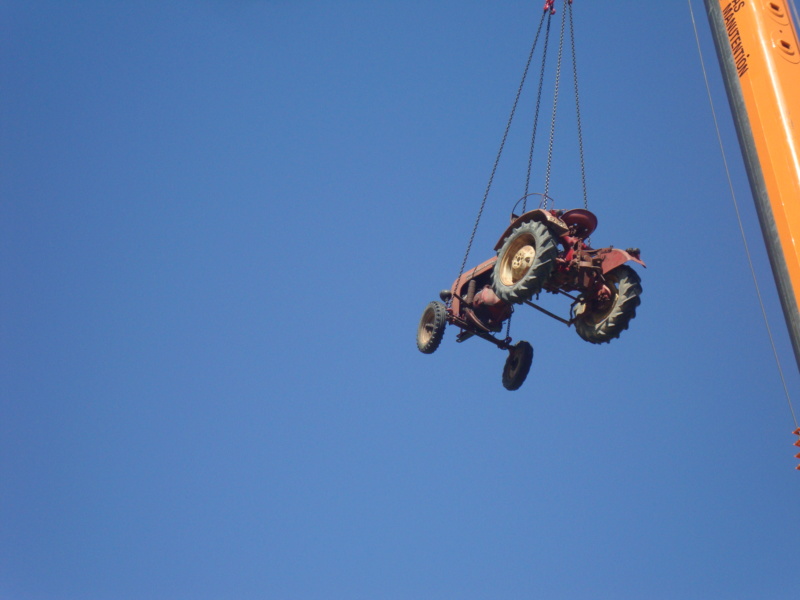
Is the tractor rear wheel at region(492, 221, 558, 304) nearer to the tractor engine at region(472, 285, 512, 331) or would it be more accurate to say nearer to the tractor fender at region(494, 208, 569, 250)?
the tractor fender at region(494, 208, 569, 250)

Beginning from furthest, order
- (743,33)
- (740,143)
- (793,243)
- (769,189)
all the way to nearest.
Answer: (743,33) → (740,143) → (769,189) → (793,243)

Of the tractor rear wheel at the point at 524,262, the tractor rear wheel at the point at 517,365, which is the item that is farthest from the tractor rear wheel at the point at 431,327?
the tractor rear wheel at the point at 524,262

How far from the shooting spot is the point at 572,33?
18.9m

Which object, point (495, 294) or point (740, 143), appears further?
point (495, 294)

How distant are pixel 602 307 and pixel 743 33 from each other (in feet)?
16.1

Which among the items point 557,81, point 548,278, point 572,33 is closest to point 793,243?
point 548,278

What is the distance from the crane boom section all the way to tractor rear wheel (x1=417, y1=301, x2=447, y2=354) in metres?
6.66

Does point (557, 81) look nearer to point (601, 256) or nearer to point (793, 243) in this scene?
point (601, 256)

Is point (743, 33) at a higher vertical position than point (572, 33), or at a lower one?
lower

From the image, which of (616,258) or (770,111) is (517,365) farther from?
(770,111)

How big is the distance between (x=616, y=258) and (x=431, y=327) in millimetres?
3668

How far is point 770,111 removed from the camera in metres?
9.91

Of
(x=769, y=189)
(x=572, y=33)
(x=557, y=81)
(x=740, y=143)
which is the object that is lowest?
(x=769, y=189)

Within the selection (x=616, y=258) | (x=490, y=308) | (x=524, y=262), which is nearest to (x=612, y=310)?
(x=616, y=258)
